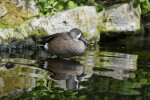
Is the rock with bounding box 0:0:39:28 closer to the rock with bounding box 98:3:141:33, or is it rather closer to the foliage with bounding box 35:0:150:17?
the foliage with bounding box 35:0:150:17

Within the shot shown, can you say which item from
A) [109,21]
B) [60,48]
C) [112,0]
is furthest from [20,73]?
[112,0]

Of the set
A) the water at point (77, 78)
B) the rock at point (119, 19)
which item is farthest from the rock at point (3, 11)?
the rock at point (119, 19)

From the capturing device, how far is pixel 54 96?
3.57 m

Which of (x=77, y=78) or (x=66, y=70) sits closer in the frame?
(x=77, y=78)

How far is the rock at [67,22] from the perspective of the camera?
26.8ft

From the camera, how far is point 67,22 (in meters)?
8.42

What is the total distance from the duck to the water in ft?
0.52

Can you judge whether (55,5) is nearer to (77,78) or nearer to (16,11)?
(16,11)

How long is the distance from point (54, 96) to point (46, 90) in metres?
0.28

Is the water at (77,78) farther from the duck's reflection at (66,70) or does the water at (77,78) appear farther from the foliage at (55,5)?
the foliage at (55,5)

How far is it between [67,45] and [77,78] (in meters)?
1.81

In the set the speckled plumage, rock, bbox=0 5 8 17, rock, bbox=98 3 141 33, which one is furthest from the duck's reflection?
rock, bbox=98 3 141 33

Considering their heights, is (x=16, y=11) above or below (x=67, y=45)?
above

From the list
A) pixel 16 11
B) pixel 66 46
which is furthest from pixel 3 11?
pixel 66 46
